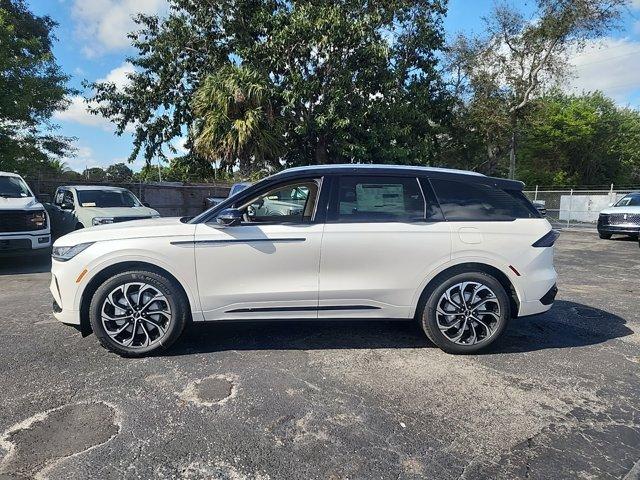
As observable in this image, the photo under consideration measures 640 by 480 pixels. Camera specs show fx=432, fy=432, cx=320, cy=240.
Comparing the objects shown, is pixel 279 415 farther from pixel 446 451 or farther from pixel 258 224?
pixel 258 224

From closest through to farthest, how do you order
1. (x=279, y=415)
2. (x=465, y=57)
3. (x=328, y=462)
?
1. (x=328, y=462)
2. (x=279, y=415)
3. (x=465, y=57)

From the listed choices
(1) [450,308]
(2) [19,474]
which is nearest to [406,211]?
(1) [450,308]

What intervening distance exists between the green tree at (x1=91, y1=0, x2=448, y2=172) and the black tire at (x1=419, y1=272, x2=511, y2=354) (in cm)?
1317

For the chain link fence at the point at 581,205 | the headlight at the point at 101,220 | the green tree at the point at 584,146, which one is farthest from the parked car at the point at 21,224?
the green tree at the point at 584,146

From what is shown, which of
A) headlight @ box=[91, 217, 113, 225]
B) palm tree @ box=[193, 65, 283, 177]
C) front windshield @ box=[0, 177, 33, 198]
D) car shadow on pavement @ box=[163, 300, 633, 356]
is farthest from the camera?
palm tree @ box=[193, 65, 283, 177]

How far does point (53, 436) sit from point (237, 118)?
14.8 m

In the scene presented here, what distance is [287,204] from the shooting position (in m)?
4.52

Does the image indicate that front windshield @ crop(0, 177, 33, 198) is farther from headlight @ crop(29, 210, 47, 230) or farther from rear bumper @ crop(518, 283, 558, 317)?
rear bumper @ crop(518, 283, 558, 317)

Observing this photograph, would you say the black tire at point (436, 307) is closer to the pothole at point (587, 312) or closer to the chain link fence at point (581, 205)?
the pothole at point (587, 312)

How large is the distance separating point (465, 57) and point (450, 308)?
23.6 meters

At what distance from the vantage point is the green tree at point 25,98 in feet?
41.7

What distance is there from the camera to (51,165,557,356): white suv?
377 cm

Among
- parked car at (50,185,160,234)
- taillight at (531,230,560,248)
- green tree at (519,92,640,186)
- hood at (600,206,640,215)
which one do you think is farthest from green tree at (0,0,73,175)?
green tree at (519,92,640,186)

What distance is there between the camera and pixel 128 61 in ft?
63.0
